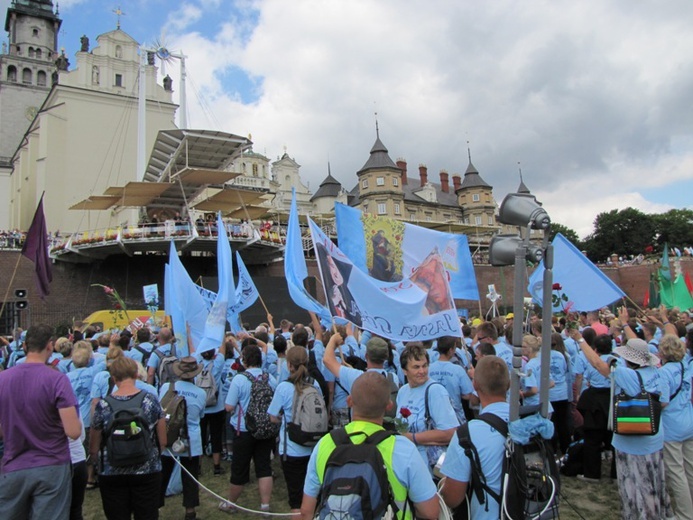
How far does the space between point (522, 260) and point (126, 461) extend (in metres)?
3.50

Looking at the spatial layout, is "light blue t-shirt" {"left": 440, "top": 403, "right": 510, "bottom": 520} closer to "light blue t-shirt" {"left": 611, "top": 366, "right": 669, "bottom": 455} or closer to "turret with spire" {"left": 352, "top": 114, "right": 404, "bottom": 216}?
"light blue t-shirt" {"left": 611, "top": 366, "right": 669, "bottom": 455}

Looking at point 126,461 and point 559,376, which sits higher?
point 559,376

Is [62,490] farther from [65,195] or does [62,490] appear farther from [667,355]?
[65,195]

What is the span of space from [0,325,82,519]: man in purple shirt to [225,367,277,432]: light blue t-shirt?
2.00 m

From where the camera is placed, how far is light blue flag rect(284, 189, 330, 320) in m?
6.61

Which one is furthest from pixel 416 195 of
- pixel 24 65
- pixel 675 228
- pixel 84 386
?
pixel 84 386

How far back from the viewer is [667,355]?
16.8ft

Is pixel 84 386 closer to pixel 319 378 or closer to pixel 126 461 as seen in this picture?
pixel 126 461

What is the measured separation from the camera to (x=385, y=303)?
5.79 m

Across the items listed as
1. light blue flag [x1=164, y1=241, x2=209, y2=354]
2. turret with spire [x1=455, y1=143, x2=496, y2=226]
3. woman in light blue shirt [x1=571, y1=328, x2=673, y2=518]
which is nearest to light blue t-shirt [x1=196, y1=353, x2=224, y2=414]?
light blue flag [x1=164, y1=241, x2=209, y2=354]

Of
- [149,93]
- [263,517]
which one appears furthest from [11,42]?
[263,517]

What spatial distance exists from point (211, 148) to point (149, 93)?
19988 mm

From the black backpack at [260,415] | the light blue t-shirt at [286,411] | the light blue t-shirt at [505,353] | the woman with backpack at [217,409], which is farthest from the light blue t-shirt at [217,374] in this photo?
the light blue t-shirt at [505,353]

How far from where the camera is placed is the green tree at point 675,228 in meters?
79.0
